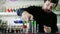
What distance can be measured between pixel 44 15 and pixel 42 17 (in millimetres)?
31

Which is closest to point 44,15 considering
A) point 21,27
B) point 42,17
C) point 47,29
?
point 42,17

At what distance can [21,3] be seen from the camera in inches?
62.3

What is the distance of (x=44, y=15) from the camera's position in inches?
62.8

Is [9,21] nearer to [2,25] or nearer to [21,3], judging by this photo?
[2,25]

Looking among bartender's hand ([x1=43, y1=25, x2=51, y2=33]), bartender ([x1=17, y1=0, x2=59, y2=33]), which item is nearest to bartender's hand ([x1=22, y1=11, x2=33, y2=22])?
bartender ([x1=17, y1=0, x2=59, y2=33])

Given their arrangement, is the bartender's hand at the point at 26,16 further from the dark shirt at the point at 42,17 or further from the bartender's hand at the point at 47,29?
the bartender's hand at the point at 47,29

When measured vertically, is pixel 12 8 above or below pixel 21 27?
above

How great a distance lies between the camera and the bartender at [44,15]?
158 cm

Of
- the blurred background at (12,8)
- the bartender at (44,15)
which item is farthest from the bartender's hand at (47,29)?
the blurred background at (12,8)

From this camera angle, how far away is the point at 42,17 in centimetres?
159

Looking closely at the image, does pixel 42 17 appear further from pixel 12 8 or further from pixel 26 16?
pixel 12 8

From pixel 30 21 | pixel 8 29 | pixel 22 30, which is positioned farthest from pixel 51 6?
pixel 8 29

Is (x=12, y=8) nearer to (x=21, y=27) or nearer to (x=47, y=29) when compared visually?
(x=21, y=27)

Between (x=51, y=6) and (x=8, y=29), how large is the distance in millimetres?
510
